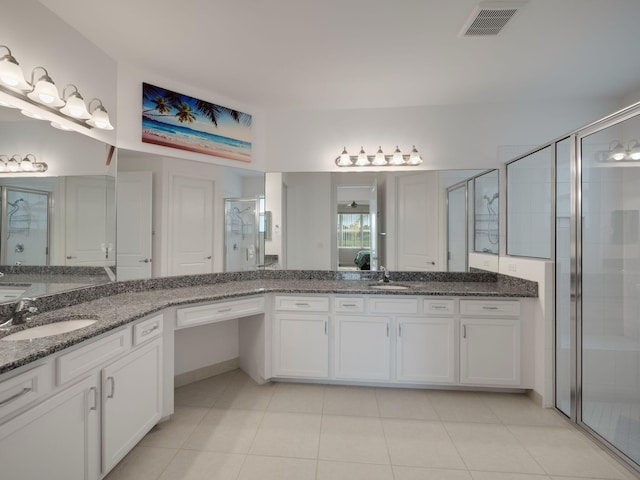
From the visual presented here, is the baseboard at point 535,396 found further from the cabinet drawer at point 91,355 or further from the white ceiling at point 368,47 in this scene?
the cabinet drawer at point 91,355

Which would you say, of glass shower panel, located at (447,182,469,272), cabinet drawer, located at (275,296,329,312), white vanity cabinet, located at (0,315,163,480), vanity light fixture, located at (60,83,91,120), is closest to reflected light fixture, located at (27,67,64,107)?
vanity light fixture, located at (60,83,91,120)

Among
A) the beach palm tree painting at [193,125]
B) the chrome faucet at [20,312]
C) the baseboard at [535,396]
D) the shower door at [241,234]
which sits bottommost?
the baseboard at [535,396]

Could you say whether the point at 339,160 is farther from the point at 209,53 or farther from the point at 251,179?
the point at 209,53

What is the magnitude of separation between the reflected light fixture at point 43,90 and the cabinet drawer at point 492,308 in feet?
9.88

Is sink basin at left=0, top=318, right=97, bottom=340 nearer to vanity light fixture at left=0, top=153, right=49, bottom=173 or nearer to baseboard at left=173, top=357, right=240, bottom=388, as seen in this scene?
vanity light fixture at left=0, top=153, right=49, bottom=173

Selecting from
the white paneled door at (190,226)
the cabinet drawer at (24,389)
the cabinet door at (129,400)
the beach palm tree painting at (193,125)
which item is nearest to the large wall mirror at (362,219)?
the beach palm tree painting at (193,125)

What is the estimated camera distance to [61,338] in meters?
1.28

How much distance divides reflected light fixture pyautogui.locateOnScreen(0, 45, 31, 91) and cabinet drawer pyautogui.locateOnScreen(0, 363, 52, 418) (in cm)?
138

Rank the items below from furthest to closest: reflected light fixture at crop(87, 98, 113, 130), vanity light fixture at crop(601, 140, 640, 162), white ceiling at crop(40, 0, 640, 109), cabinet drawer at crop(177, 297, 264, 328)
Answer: cabinet drawer at crop(177, 297, 264, 328), reflected light fixture at crop(87, 98, 113, 130), vanity light fixture at crop(601, 140, 640, 162), white ceiling at crop(40, 0, 640, 109)

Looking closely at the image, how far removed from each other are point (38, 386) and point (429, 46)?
272 centimetres

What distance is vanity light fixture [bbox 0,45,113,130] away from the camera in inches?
58.6

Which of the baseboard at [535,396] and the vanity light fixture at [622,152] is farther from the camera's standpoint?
the baseboard at [535,396]

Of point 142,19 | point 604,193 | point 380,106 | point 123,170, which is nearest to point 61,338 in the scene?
point 123,170

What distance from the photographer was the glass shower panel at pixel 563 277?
7.02ft
